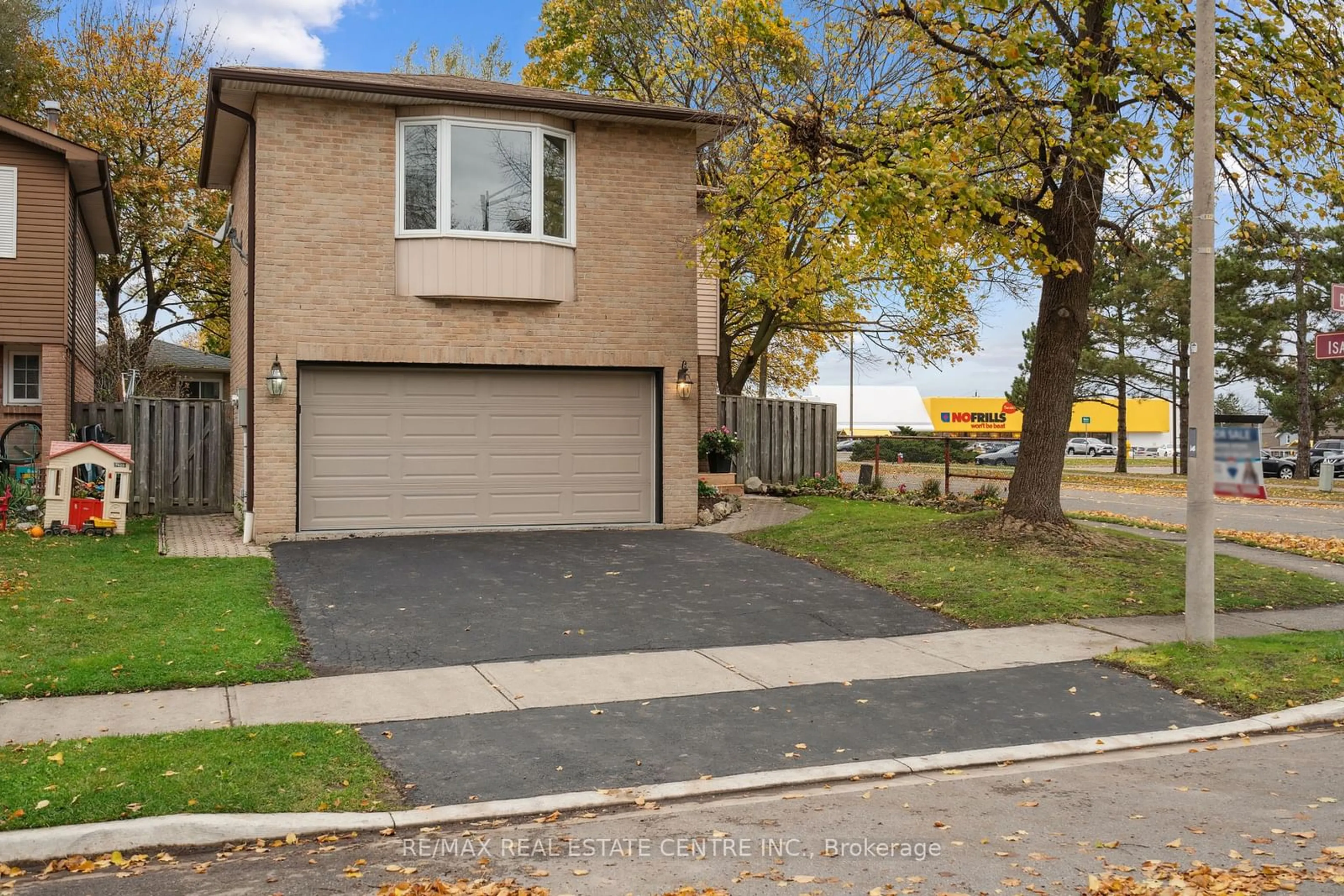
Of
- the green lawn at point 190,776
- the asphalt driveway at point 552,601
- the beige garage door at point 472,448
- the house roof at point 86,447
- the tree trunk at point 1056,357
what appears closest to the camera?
the green lawn at point 190,776

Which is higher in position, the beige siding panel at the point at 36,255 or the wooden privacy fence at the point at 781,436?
the beige siding panel at the point at 36,255

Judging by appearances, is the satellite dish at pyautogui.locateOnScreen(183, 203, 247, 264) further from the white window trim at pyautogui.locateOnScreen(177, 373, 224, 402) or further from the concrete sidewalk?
the white window trim at pyautogui.locateOnScreen(177, 373, 224, 402)

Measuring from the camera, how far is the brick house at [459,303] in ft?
46.7

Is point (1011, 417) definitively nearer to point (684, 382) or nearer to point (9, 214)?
point (684, 382)

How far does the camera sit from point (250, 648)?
27.9 feet

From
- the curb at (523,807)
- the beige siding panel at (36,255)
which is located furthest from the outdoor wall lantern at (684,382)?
the beige siding panel at (36,255)

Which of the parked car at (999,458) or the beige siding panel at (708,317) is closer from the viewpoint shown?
the beige siding panel at (708,317)

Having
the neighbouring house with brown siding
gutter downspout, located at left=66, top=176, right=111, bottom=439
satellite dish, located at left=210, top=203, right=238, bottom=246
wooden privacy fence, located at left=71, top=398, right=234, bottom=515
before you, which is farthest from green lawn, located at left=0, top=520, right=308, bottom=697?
gutter downspout, located at left=66, top=176, right=111, bottom=439

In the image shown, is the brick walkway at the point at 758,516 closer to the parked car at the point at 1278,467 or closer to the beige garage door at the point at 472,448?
the beige garage door at the point at 472,448

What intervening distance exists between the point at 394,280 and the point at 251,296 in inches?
70.6

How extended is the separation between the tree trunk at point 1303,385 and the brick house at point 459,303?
91.8 feet

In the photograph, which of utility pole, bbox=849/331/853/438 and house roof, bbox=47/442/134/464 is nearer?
house roof, bbox=47/442/134/464

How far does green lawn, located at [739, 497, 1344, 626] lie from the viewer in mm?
10953

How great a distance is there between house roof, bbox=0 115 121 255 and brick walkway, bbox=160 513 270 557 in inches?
261
